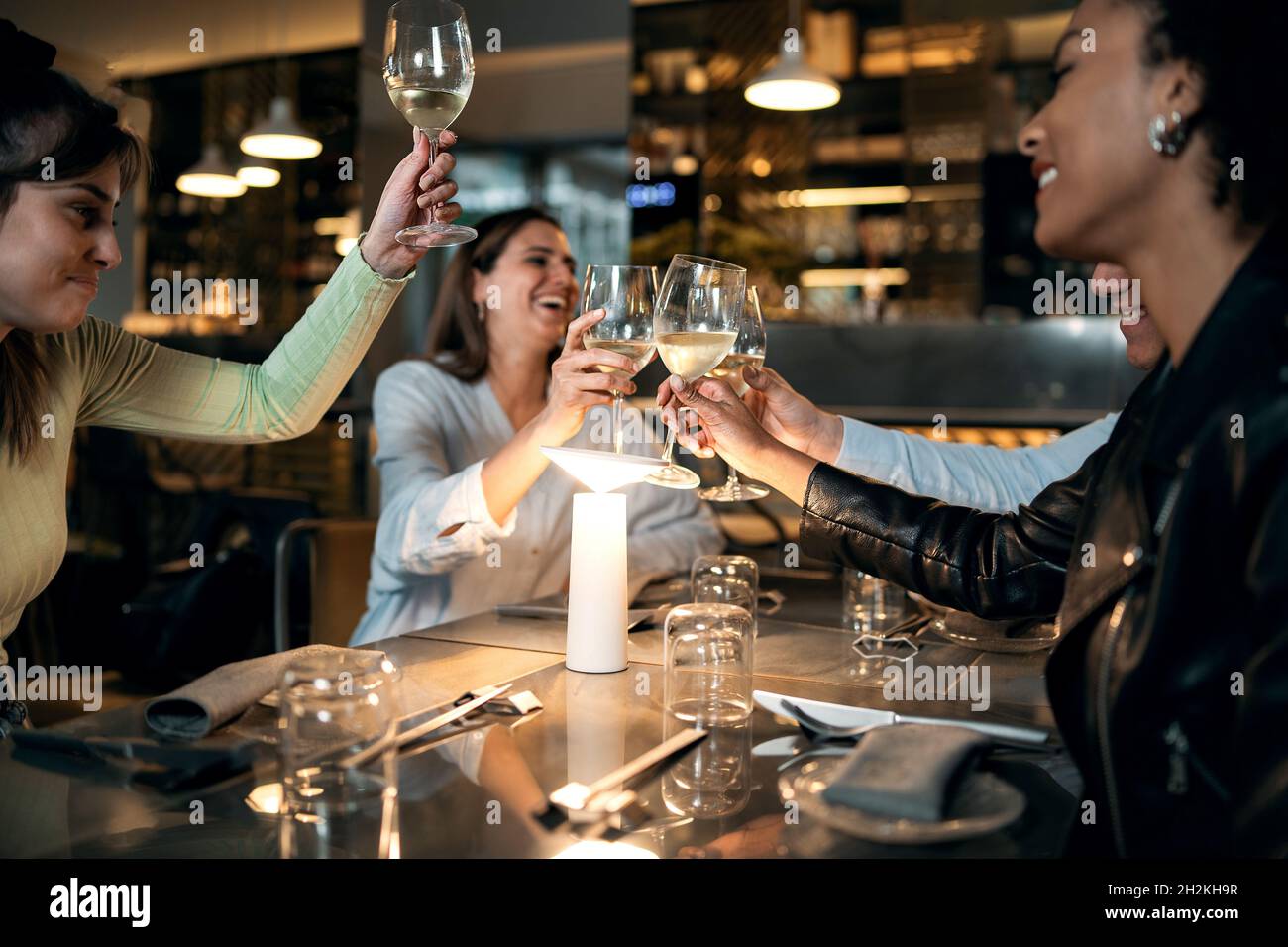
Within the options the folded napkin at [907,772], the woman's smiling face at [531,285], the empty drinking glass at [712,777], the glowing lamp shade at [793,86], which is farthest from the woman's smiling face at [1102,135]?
the glowing lamp shade at [793,86]

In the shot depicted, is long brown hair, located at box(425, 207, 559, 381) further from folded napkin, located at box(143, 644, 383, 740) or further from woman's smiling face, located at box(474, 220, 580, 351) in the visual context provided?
folded napkin, located at box(143, 644, 383, 740)

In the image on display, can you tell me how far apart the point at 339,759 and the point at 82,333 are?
3.38 ft

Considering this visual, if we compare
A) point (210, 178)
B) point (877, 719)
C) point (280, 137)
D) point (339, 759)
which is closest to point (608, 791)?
point (339, 759)

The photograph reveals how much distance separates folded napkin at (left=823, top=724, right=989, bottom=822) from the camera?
861 mm

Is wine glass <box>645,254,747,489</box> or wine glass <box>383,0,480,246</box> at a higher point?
wine glass <box>383,0,480,246</box>

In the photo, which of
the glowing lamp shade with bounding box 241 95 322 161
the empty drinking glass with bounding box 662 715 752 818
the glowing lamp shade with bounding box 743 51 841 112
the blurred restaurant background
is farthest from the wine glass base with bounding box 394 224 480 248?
the glowing lamp shade with bounding box 241 95 322 161

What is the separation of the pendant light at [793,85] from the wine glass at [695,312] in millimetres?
3581

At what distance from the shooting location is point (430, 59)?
1.34 m

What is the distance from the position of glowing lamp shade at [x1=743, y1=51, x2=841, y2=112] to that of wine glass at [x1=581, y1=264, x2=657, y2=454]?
138 inches

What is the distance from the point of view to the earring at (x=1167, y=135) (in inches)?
35.7

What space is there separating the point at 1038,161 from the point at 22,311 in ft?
4.13

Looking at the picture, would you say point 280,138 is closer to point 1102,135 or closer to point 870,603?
point 870,603
